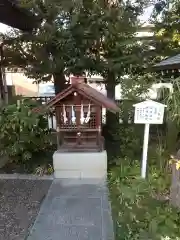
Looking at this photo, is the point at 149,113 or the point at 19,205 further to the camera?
the point at 149,113

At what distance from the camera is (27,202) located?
4.08 metres

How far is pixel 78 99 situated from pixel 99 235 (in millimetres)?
2561

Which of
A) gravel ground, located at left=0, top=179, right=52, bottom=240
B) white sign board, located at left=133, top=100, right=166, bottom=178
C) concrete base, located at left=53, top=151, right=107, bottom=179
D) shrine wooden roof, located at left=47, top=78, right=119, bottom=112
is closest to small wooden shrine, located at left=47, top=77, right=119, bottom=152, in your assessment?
shrine wooden roof, located at left=47, top=78, right=119, bottom=112

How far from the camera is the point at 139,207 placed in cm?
376

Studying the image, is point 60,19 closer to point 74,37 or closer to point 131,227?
point 74,37

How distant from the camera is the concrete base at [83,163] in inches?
197

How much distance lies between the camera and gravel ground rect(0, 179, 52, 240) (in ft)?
10.8

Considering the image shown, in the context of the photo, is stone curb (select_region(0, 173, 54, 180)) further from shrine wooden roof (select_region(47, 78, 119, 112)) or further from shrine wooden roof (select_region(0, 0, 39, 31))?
shrine wooden roof (select_region(0, 0, 39, 31))

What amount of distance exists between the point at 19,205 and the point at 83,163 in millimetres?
1502

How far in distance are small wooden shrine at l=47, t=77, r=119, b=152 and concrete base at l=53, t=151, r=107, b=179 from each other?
0.52 feet

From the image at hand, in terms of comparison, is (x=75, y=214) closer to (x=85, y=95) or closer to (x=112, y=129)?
(x=85, y=95)

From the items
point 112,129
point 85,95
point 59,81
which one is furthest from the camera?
point 59,81

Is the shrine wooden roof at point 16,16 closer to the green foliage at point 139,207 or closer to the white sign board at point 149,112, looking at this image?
the white sign board at point 149,112

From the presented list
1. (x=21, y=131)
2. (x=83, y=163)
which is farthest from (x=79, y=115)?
(x=21, y=131)
